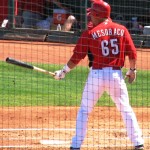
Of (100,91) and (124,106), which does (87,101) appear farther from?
(124,106)

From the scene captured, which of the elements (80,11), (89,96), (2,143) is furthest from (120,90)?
(80,11)

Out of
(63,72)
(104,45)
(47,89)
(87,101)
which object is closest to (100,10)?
(104,45)

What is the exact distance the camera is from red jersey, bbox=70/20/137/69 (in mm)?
9266

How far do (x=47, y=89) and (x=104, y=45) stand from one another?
252 inches

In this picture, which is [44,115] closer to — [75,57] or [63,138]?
[63,138]

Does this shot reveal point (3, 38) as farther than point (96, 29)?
Yes

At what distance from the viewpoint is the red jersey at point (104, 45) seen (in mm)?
9266

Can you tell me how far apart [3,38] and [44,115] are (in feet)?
27.8

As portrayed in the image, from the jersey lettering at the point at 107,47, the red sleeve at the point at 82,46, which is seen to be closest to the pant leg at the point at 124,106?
the jersey lettering at the point at 107,47

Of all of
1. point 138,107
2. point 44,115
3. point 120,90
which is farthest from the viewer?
point 138,107

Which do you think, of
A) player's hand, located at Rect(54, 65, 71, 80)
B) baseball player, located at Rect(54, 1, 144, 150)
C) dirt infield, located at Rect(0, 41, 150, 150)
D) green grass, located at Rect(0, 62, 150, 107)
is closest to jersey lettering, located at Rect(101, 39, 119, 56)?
baseball player, located at Rect(54, 1, 144, 150)

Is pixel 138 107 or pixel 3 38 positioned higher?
pixel 3 38

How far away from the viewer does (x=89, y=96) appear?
9258 millimetres

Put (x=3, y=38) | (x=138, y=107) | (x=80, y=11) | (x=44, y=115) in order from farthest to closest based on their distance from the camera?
(x=80, y=11) → (x=3, y=38) → (x=138, y=107) → (x=44, y=115)
